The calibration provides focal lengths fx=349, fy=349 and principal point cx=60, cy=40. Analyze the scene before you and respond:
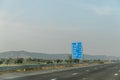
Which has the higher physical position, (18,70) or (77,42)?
(77,42)

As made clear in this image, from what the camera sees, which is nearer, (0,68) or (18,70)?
(0,68)

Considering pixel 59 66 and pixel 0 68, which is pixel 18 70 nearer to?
pixel 0 68

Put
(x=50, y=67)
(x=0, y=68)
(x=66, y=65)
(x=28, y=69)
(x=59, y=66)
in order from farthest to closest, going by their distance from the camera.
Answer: (x=66, y=65) → (x=59, y=66) → (x=50, y=67) → (x=28, y=69) → (x=0, y=68)

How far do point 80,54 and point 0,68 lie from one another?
92.8 ft

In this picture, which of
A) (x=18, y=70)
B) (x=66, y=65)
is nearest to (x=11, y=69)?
(x=18, y=70)

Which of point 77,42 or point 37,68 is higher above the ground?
point 77,42

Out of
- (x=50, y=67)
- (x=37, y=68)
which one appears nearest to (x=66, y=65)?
(x=50, y=67)

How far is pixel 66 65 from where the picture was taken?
66.2 metres

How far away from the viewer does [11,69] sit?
128 ft

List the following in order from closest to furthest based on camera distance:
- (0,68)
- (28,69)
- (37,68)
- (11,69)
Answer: (0,68)
(11,69)
(28,69)
(37,68)

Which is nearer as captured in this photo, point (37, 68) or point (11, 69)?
point (11, 69)

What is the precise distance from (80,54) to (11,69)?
2529 centimetres

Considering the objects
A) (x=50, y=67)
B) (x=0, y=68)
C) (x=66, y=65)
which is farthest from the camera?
(x=66, y=65)

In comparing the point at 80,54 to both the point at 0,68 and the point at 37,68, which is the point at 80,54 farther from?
the point at 0,68
